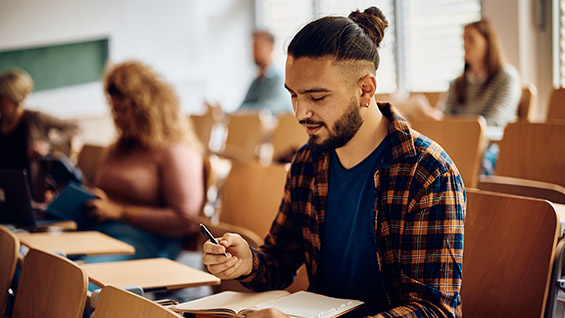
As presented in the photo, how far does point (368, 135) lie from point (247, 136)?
3303mm

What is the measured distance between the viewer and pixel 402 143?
151cm

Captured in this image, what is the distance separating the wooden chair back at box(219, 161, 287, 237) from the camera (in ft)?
8.50

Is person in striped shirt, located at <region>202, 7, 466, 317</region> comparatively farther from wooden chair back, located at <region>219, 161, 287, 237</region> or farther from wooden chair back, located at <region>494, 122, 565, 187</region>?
wooden chair back, located at <region>494, 122, 565, 187</region>

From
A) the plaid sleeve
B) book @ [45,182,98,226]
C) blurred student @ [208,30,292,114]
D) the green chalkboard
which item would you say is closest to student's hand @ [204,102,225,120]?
blurred student @ [208,30,292,114]

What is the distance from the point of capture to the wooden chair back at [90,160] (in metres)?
4.06

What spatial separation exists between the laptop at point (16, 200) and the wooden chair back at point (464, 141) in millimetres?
1834

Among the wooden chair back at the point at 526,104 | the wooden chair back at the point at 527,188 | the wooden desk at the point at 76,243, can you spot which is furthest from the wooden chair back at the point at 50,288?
the wooden chair back at the point at 526,104

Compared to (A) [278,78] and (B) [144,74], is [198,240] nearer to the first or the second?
(B) [144,74]

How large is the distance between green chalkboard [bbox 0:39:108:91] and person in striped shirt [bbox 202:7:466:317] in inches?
201

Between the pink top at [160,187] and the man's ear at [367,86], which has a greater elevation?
the man's ear at [367,86]

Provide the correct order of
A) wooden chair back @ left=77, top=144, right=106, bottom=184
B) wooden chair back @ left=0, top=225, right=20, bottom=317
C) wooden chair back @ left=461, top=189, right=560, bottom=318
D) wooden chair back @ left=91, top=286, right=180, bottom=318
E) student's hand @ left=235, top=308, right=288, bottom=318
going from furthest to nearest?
wooden chair back @ left=77, top=144, right=106, bottom=184 < wooden chair back @ left=0, top=225, right=20, bottom=317 < wooden chair back @ left=461, top=189, right=560, bottom=318 < student's hand @ left=235, top=308, right=288, bottom=318 < wooden chair back @ left=91, top=286, right=180, bottom=318

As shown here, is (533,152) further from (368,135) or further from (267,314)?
(267,314)

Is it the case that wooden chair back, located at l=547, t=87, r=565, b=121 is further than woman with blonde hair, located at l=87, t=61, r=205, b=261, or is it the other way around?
wooden chair back, located at l=547, t=87, r=565, b=121

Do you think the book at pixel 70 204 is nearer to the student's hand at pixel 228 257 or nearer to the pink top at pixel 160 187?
the pink top at pixel 160 187
